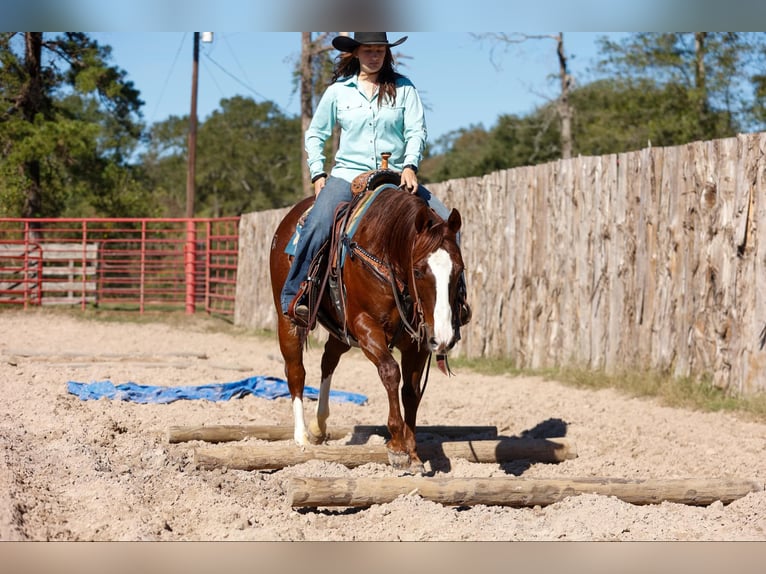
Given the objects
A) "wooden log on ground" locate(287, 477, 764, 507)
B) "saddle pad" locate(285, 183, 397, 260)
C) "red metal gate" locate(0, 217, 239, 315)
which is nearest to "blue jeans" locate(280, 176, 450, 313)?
"saddle pad" locate(285, 183, 397, 260)

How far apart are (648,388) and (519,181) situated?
11.7 feet

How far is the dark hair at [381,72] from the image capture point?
6348 millimetres

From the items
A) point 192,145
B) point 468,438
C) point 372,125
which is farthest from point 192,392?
point 192,145

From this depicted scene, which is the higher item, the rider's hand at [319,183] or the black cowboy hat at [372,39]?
the black cowboy hat at [372,39]

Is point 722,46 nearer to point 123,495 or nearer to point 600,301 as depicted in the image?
point 600,301

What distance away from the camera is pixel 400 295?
5586 mm

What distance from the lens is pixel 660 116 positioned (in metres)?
24.6

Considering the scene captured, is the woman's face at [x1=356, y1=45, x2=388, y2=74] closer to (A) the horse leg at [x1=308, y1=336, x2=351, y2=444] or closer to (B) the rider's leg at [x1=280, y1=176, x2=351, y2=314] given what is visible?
(B) the rider's leg at [x1=280, y1=176, x2=351, y2=314]

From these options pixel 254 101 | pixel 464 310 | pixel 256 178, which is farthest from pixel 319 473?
pixel 254 101

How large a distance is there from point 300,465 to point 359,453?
1.23ft

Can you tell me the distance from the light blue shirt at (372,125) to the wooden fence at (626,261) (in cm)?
357

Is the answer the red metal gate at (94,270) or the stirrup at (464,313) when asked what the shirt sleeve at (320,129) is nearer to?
the stirrup at (464,313)

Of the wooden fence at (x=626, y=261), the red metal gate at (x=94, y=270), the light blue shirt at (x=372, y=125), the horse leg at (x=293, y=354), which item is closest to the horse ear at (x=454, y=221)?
the light blue shirt at (x=372, y=125)

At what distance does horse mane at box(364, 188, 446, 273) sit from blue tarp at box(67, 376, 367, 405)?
11.6 ft
